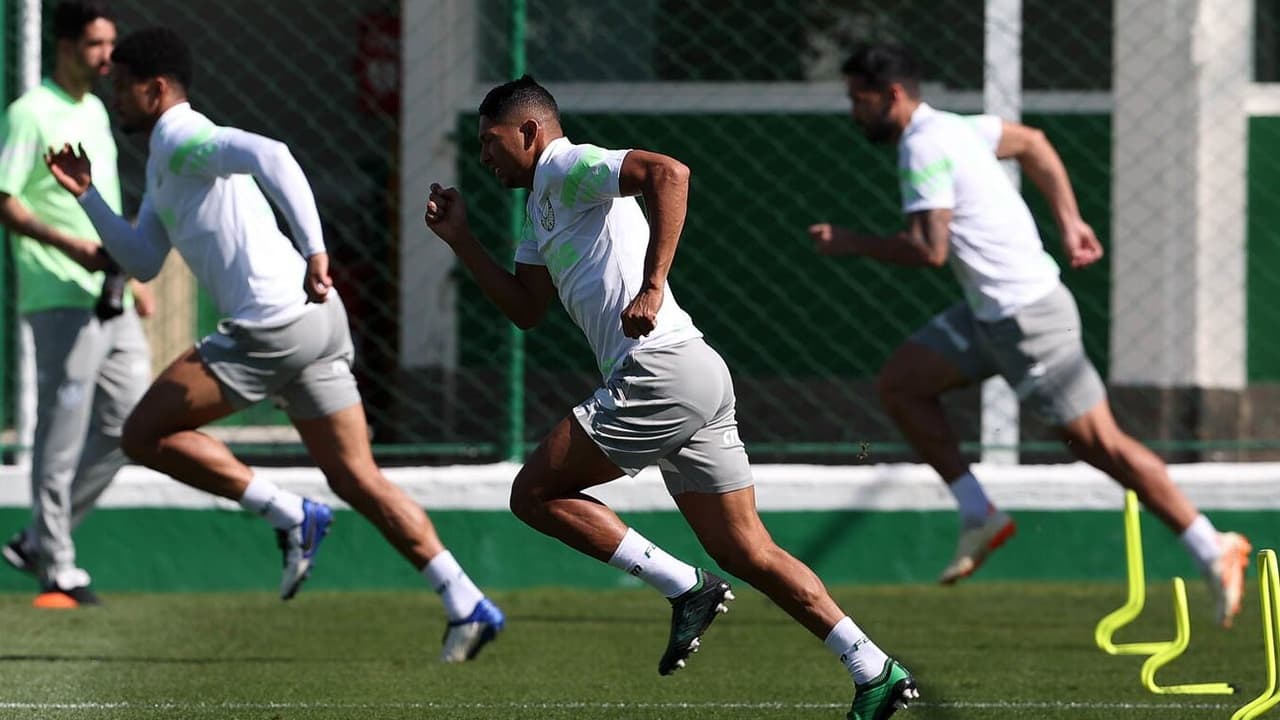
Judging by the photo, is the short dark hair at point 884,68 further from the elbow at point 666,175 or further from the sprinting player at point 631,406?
the elbow at point 666,175

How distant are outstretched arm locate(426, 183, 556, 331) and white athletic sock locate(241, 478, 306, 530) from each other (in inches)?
60.2

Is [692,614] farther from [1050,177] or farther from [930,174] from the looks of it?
[1050,177]

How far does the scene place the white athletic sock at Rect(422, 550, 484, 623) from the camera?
22.1 feet

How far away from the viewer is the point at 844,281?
32.7 ft

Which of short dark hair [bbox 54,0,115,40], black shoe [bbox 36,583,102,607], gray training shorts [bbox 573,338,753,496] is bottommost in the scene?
black shoe [bbox 36,583,102,607]

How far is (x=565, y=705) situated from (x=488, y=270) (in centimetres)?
125

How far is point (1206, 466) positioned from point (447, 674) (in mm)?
3808

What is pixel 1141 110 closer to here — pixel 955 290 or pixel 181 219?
pixel 955 290

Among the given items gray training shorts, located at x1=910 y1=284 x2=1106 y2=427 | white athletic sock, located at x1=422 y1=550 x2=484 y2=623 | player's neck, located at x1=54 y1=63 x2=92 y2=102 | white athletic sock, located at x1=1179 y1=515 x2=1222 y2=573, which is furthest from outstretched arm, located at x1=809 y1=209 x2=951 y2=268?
player's neck, located at x1=54 y1=63 x2=92 y2=102

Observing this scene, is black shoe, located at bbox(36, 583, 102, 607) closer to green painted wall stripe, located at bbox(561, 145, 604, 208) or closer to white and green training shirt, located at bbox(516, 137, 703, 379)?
white and green training shirt, located at bbox(516, 137, 703, 379)

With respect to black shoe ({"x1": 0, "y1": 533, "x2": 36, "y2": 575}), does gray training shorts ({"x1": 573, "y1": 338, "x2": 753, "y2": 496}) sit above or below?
above

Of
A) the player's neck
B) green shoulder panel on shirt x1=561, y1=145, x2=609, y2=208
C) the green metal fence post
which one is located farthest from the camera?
the green metal fence post

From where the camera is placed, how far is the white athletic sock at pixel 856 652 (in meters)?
5.05

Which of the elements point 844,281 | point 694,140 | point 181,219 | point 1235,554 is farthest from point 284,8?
point 1235,554
